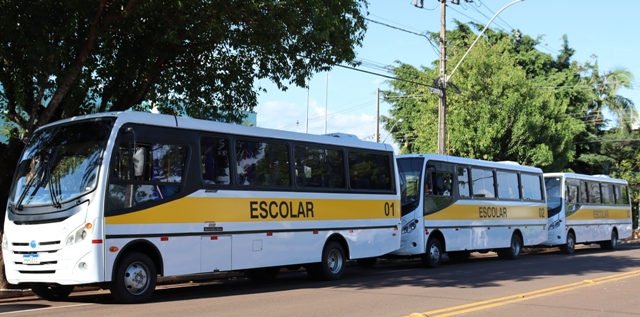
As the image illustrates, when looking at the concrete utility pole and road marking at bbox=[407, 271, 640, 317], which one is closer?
road marking at bbox=[407, 271, 640, 317]

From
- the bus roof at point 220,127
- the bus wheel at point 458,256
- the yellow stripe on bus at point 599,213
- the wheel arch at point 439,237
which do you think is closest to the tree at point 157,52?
the bus roof at point 220,127

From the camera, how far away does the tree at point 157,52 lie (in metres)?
14.2

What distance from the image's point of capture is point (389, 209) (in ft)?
58.8

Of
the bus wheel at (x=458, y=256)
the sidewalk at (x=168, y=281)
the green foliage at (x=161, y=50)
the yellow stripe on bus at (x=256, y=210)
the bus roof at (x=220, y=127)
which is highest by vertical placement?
the green foliage at (x=161, y=50)

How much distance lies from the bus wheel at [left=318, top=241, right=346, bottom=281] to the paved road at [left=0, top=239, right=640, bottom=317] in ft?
1.27

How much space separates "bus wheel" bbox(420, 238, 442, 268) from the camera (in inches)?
771

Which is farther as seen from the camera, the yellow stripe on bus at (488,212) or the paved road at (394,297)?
the yellow stripe on bus at (488,212)

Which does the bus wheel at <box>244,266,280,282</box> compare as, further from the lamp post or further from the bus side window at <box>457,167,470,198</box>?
the lamp post

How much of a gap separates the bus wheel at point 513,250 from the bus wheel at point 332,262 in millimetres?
9706

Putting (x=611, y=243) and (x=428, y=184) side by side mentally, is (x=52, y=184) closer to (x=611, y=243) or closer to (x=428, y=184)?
(x=428, y=184)

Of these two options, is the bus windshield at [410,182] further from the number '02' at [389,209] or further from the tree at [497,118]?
the tree at [497,118]

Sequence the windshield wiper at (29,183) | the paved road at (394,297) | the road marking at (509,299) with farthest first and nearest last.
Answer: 1. the windshield wiper at (29,183)
2. the paved road at (394,297)
3. the road marking at (509,299)

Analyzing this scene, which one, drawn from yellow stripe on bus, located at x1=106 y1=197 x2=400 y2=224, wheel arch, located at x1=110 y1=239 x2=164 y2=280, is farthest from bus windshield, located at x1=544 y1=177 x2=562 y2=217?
wheel arch, located at x1=110 y1=239 x2=164 y2=280

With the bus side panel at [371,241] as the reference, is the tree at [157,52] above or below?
above
